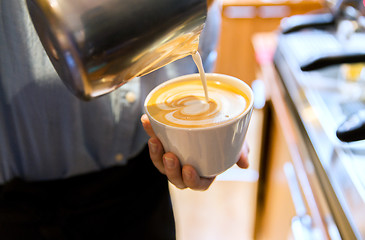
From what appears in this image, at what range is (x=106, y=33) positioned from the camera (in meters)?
0.30

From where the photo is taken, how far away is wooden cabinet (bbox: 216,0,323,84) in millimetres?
2279

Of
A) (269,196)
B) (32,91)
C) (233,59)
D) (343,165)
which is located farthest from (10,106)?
(233,59)

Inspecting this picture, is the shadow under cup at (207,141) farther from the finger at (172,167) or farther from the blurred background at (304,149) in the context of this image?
the blurred background at (304,149)

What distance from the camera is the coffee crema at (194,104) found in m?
0.48

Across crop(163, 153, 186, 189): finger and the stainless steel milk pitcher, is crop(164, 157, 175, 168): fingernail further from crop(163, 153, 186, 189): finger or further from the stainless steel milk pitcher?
the stainless steel milk pitcher

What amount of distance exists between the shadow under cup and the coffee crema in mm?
17

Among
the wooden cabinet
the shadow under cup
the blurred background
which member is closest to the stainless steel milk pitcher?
the shadow under cup

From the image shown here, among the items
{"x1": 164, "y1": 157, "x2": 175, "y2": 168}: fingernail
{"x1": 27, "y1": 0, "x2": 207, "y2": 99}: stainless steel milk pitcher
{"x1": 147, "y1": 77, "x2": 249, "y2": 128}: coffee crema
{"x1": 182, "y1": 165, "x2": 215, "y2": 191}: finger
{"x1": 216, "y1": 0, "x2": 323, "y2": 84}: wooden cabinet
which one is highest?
{"x1": 27, "y1": 0, "x2": 207, "y2": 99}: stainless steel milk pitcher

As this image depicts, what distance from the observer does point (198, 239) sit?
4.87ft

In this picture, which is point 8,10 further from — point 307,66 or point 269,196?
point 269,196

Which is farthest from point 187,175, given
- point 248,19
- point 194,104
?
Answer: point 248,19

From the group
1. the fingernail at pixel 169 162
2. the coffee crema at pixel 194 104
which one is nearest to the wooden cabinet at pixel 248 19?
the coffee crema at pixel 194 104

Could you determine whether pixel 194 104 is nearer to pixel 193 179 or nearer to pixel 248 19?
pixel 193 179

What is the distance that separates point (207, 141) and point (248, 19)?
6.82ft
